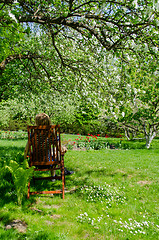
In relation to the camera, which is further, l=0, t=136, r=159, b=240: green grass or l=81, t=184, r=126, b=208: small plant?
l=81, t=184, r=126, b=208: small plant

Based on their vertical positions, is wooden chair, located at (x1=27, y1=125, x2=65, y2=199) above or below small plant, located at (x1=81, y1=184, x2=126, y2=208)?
above

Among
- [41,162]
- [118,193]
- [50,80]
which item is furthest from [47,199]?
[50,80]

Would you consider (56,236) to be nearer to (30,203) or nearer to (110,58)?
(30,203)

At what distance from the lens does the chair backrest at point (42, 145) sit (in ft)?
11.4

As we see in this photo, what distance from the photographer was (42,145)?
3.47 m

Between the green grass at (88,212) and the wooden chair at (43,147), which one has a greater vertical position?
the wooden chair at (43,147)

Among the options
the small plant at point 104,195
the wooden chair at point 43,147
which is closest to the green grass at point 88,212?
the small plant at point 104,195

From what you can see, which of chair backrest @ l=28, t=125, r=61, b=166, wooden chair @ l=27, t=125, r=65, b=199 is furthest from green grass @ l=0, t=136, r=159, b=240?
chair backrest @ l=28, t=125, r=61, b=166

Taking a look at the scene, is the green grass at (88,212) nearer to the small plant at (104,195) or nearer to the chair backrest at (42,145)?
the small plant at (104,195)

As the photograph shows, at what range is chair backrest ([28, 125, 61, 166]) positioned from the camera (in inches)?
136

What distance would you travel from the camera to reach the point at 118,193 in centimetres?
381

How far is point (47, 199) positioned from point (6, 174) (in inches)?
50.0

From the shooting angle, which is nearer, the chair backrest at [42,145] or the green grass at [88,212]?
the green grass at [88,212]

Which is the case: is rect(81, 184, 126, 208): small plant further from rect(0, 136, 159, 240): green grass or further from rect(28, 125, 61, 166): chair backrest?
rect(28, 125, 61, 166): chair backrest
